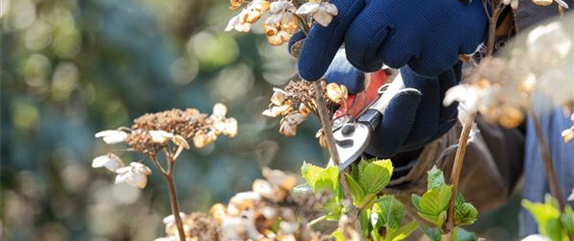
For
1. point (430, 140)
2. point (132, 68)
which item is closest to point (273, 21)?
point (430, 140)

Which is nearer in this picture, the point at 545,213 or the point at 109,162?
the point at 545,213

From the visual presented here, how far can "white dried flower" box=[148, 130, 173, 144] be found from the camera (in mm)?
946

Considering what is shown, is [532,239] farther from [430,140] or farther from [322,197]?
[430,140]

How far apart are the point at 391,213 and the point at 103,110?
367 centimetres

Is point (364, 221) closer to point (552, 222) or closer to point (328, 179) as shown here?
point (328, 179)

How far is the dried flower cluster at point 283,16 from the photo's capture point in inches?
31.6

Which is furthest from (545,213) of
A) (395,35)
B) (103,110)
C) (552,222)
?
(103,110)

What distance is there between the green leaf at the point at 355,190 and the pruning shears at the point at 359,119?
0.6 inches

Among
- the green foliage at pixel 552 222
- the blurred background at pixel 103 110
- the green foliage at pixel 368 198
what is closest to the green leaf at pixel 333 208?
the green foliage at pixel 368 198

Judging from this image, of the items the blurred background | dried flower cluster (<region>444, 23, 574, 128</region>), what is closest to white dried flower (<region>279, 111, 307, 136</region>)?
dried flower cluster (<region>444, 23, 574, 128</region>)

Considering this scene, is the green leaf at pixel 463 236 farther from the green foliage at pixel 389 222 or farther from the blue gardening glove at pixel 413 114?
the blue gardening glove at pixel 413 114

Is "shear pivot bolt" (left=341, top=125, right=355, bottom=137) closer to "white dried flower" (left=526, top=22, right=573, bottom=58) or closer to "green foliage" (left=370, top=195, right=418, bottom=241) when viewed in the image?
"green foliage" (left=370, top=195, right=418, bottom=241)

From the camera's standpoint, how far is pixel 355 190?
2.89 feet

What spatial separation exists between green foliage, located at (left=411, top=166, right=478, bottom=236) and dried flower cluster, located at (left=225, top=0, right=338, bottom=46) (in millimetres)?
160
